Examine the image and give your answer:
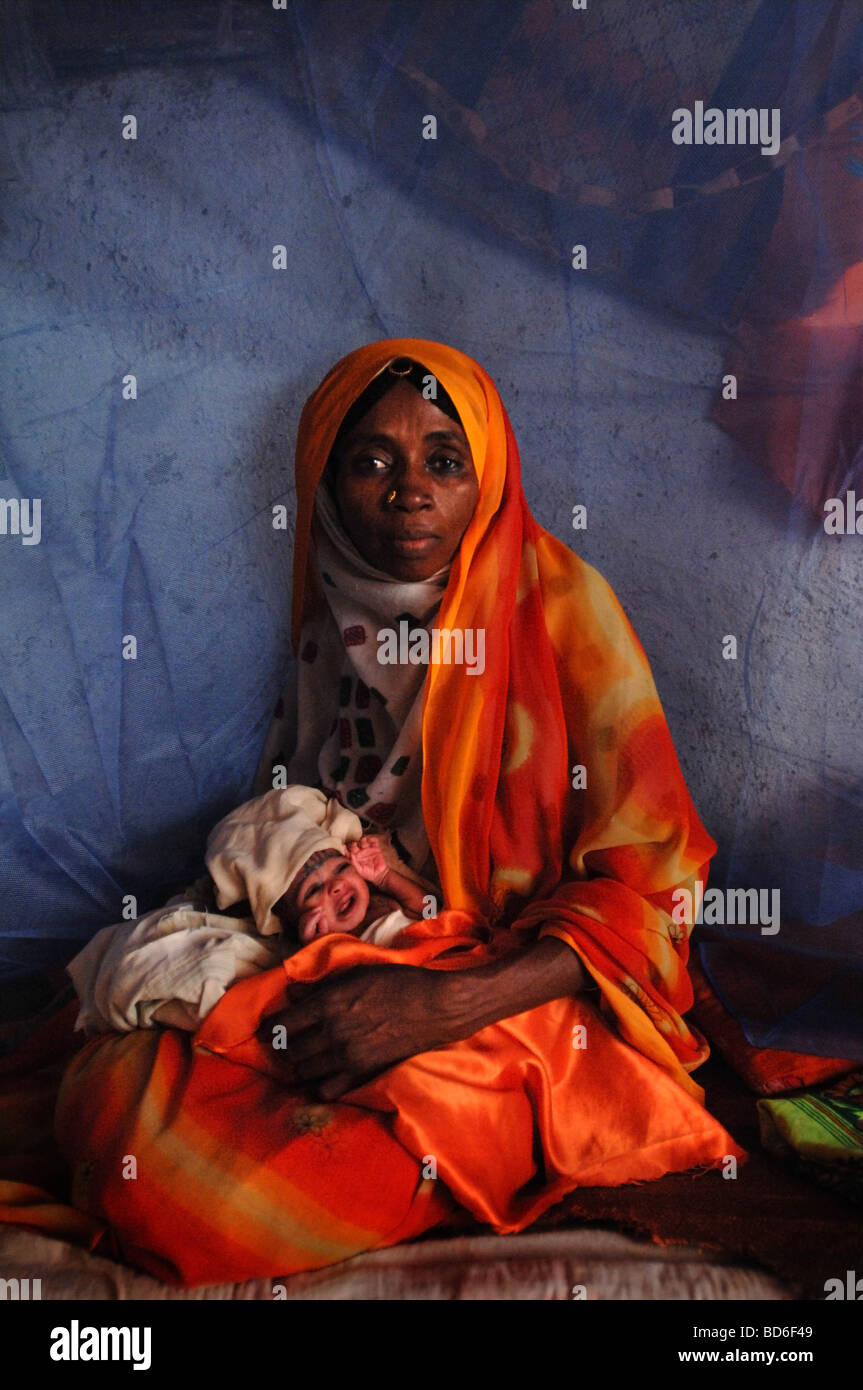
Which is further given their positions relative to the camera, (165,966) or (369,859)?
(369,859)

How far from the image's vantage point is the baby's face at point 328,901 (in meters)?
1.65

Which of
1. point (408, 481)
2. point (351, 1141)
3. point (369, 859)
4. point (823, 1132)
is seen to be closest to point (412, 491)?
point (408, 481)

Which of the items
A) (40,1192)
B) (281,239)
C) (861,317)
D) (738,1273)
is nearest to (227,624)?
(281,239)

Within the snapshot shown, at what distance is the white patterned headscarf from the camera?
6.20 ft

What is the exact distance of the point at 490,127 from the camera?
7.22 feet

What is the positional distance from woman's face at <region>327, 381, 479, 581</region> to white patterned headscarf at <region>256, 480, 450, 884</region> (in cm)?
8

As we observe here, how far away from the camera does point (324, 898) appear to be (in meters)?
1.66

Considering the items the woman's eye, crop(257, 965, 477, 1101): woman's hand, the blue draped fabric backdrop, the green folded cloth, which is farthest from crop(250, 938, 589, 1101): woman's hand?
the woman's eye

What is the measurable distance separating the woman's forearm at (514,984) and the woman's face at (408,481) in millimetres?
657

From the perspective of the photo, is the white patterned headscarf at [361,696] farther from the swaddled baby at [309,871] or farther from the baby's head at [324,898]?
the baby's head at [324,898]

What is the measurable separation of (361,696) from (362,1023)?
0.64 meters

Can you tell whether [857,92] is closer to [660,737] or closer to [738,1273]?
[660,737]

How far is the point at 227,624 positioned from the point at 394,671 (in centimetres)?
62

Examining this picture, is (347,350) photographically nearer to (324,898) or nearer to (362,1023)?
(324,898)
